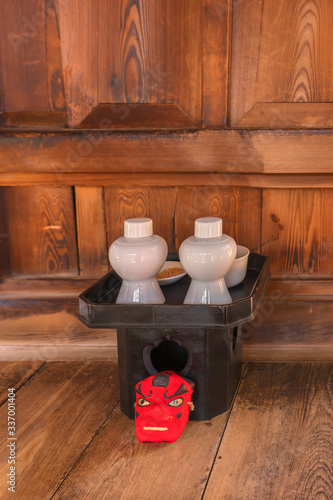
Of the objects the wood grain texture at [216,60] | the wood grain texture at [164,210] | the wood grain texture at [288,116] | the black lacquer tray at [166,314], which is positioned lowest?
the black lacquer tray at [166,314]

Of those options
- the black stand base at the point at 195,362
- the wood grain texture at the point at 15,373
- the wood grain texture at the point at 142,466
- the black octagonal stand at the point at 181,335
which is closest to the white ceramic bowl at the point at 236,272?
the black octagonal stand at the point at 181,335

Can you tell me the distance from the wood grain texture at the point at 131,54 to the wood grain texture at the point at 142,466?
840mm

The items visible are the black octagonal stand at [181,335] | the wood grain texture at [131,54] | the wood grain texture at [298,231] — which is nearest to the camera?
the black octagonal stand at [181,335]

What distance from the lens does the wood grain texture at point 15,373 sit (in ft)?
4.08

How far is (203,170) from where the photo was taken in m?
1.30

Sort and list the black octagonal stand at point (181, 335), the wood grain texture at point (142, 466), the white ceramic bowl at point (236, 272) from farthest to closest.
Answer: the white ceramic bowl at point (236, 272) → the black octagonal stand at point (181, 335) → the wood grain texture at point (142, 466)

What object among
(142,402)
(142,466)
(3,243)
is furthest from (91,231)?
(142,466)

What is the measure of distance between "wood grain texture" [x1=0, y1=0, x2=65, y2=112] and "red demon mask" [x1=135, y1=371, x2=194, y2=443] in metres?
0.84

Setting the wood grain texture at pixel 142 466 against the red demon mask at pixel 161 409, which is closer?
the wood grain texture at pixel 142 466

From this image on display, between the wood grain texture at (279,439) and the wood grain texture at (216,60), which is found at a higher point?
the wood grain texture at (216,60)

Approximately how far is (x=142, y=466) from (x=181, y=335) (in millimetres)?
287

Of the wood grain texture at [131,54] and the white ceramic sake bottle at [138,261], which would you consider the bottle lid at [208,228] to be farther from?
the wood grain texture at [131,54]

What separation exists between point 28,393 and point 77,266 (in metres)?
0.42

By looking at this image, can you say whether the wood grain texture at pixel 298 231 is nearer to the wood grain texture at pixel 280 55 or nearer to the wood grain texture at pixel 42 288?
the wood grain texture at pixel 280 55
